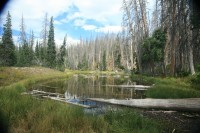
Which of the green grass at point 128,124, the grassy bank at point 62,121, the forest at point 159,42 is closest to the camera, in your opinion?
the grassy bank at point 62,121

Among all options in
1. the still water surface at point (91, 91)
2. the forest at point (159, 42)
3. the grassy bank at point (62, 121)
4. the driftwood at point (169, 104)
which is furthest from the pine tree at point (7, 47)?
the grassy bank at point (62, 121)

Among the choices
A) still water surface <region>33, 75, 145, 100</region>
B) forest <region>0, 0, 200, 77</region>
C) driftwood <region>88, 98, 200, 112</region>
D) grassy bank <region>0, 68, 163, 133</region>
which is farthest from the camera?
forest <region>0, 0, 200, 77</region>

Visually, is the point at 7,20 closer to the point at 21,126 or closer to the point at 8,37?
the point at 8,37

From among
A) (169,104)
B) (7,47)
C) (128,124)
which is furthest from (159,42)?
(7,47)

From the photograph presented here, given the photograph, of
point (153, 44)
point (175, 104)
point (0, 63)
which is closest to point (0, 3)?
point (175, 104)

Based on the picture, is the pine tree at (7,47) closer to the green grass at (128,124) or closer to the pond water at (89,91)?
the pond water at (89,91)

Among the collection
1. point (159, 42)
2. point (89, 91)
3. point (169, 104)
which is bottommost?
point (89, 91)

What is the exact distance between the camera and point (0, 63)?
46.0 meters

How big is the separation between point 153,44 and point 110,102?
19.8 meters

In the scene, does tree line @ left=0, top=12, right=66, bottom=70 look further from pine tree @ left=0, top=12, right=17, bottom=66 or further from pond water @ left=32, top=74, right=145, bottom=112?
pond water @ left=32, top=74, right=145, bottom=112

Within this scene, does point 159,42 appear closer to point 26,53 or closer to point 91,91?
point 91,91

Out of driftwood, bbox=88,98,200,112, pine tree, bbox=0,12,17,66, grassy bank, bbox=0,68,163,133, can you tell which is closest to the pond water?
driftwood, bbox=88,98,200,112

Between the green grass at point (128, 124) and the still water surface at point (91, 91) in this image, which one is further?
the still water surface at point (91, 91)

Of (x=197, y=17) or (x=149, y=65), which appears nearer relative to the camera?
(x=197, y=17)
